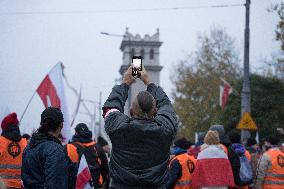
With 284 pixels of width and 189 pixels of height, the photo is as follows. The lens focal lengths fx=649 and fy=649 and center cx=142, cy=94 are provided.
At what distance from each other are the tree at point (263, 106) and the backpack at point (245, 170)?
31.1m

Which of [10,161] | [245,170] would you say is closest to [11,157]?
[10,161]

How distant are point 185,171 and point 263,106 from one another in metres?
33.1

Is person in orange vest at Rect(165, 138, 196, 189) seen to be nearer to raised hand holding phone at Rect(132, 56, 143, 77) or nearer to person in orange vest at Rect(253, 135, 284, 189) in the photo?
person in orange vest at Rect(253, 135, 284, 189)

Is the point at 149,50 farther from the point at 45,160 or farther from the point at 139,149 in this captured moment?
the point at 139,149

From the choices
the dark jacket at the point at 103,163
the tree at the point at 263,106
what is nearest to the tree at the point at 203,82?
the tree at the point at 263,106

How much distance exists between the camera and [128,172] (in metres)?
5.52

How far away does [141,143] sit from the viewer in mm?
5578

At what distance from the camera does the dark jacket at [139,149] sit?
5531 mm

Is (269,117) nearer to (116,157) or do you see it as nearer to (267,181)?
(267,181)

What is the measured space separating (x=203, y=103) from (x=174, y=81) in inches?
120

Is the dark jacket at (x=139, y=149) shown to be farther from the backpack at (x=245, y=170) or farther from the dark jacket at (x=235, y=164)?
the backpack at (x=245, y=170)

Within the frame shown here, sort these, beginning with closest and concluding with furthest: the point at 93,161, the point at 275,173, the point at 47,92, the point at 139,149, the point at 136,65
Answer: the point at 139,149 → the point at 136,65 → the point at 275,173 → the point at 93,161 → the point at 47,92

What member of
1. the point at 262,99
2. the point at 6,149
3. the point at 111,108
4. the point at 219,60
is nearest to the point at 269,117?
the point at 262,99

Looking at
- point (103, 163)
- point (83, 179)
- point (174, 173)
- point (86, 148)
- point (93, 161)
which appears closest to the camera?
point (83, 179)
